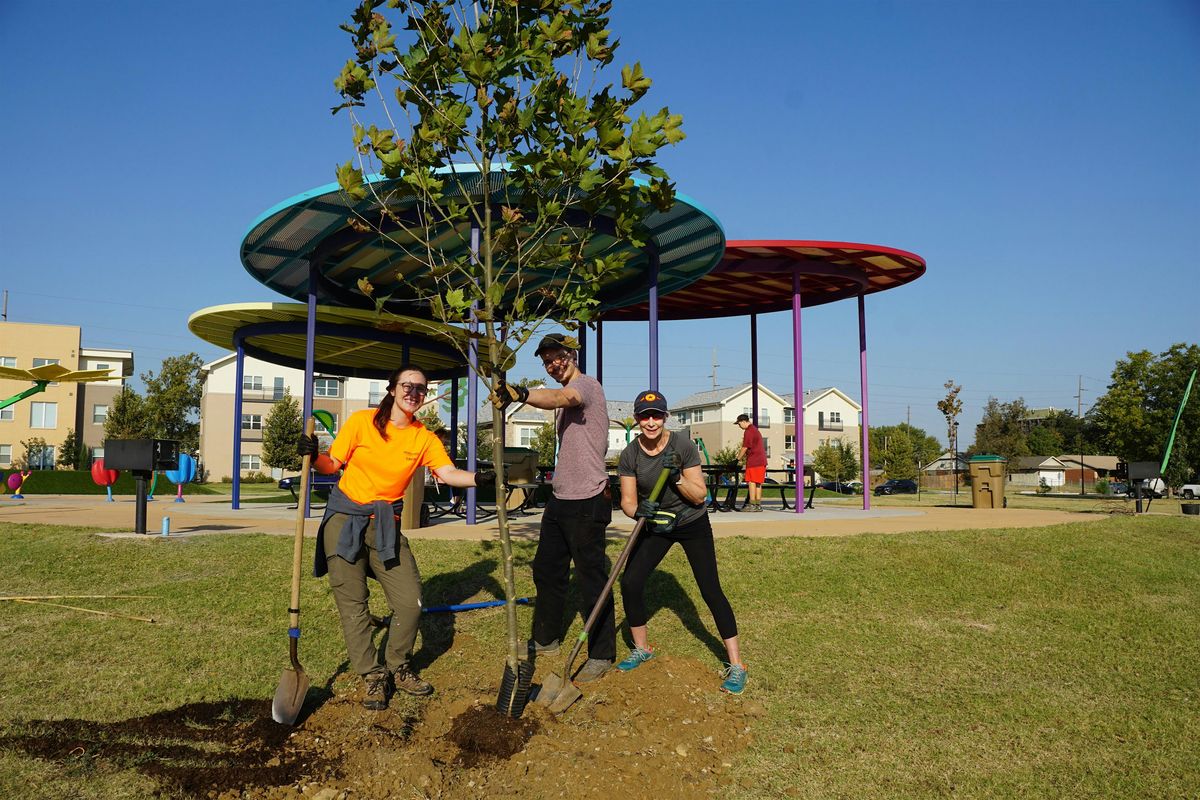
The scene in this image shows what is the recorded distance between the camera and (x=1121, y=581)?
23.8 ft

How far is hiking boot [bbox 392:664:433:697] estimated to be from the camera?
4.32 metres

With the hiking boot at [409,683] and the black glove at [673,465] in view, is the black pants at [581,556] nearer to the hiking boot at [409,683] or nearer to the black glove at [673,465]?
the black glove at [673,465]

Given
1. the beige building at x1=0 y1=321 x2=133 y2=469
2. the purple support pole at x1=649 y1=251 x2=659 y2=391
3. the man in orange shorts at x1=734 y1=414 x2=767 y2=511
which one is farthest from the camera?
the beige building at x1=0 y1=321 x2=133 y2=469

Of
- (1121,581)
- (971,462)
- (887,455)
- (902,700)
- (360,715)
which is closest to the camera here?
(360,715)

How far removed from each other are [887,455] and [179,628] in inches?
1987

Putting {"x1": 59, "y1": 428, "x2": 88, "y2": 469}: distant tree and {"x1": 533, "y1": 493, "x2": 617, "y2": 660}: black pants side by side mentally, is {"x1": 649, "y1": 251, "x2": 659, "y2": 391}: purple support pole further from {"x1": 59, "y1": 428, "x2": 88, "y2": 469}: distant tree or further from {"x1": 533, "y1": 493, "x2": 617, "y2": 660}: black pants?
{"x1": 59, "y1": 428, "x2": 88, "y2": 469}: distant tree

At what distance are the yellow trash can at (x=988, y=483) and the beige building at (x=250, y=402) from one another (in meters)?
40.9

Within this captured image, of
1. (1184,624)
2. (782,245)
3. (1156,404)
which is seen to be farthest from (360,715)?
(1156,404)

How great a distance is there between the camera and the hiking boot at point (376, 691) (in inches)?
162

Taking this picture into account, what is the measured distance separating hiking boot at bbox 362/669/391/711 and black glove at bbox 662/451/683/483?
6.28ft

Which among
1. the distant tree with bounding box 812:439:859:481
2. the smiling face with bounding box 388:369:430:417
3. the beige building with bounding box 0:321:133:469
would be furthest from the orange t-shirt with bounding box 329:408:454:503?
the beige building with bounding box 0:321:133:469

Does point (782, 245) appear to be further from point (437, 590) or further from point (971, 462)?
point (437, 590)

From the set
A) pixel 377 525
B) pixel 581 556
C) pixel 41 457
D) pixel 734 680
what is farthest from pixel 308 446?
pixel 41 457

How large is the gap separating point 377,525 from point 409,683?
3.04 ft
